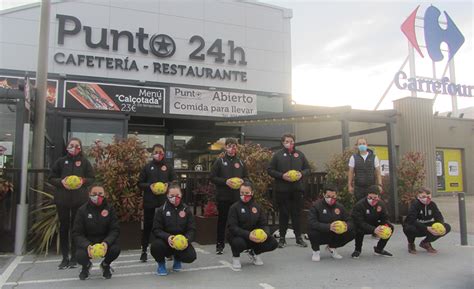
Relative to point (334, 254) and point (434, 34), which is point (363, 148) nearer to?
point (334, 254)

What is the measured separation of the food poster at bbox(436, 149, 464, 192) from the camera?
787 inches

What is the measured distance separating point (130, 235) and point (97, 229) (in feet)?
5.58

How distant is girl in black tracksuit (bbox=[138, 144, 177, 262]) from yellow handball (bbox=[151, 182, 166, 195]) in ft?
0.26

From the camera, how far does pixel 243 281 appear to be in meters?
4.90

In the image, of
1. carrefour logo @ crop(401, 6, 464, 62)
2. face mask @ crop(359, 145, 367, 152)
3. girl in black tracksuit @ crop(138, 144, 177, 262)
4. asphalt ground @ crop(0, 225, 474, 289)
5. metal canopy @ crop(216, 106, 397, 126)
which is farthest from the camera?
carrefour logo @ crop(401, 6, 464, 62)

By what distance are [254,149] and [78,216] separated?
11.5 feet

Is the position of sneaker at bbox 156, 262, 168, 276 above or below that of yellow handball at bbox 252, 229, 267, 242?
below

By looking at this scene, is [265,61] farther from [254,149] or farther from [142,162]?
[142,162]

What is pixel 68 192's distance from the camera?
5.60 m

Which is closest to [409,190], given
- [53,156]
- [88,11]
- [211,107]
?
[211,107]

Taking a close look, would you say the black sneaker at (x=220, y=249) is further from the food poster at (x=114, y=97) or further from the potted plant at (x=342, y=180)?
the food poster at (x=114, y=97)

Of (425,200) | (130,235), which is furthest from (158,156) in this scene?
(425,200)

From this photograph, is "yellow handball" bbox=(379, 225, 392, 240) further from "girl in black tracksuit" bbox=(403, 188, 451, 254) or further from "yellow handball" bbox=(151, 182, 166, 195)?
"yellow handball" bbox=(151, 182, 166, 195)

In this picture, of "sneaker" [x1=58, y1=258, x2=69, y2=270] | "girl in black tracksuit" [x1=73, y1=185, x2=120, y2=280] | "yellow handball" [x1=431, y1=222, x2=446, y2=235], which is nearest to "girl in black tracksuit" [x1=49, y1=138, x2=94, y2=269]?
"sneaker" [x1=58, y1=258, x2=69, y2=270]
